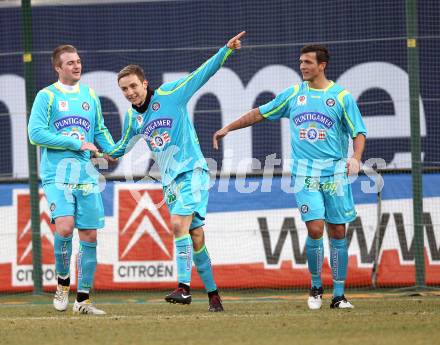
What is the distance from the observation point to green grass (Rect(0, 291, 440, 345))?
279 inches

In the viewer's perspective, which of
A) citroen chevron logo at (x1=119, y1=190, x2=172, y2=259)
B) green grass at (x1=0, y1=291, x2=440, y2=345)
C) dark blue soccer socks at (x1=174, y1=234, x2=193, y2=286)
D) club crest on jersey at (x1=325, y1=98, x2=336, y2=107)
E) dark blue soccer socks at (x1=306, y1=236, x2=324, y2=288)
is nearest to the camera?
green grass at (x1=0, y1=291, x2=440, y2=345)

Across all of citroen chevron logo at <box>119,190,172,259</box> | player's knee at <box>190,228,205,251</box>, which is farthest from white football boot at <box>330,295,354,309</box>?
citroen chevron logo at <box>119,190,172,259</box>

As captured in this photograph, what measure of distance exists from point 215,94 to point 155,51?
105cm

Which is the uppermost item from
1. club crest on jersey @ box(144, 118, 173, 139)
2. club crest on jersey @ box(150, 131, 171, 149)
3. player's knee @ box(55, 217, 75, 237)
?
club crest on jersey @ box(144, 118, 173, 139)

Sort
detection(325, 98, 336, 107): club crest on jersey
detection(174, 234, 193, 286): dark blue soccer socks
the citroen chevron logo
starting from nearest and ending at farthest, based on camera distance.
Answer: detection(174, 234, 193, 286): dark blue soccer socks, detection(325, 98, 336, 107): club crest on jersey, the citroen chevron logo

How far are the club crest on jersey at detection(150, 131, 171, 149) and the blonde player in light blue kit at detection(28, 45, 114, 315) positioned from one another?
23.8 inches

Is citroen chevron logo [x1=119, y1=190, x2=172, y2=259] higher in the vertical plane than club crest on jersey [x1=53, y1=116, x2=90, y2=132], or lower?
lower

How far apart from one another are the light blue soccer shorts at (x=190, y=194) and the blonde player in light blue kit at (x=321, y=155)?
423 mm

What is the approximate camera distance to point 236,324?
8055 mm

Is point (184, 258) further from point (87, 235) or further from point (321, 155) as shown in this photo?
point (321, 155)

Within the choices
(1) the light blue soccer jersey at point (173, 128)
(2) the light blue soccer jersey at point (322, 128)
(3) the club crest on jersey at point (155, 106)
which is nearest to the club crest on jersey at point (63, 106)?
(1) the light blue soccer jersey at point (173, 128)

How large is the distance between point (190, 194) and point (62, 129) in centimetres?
134

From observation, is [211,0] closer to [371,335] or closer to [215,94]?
[215,94]

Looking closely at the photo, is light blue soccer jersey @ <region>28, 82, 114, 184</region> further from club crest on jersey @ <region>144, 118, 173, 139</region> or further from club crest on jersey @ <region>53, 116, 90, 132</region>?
club crest on jersey @ <region>144, 118, 173, 139</region>
